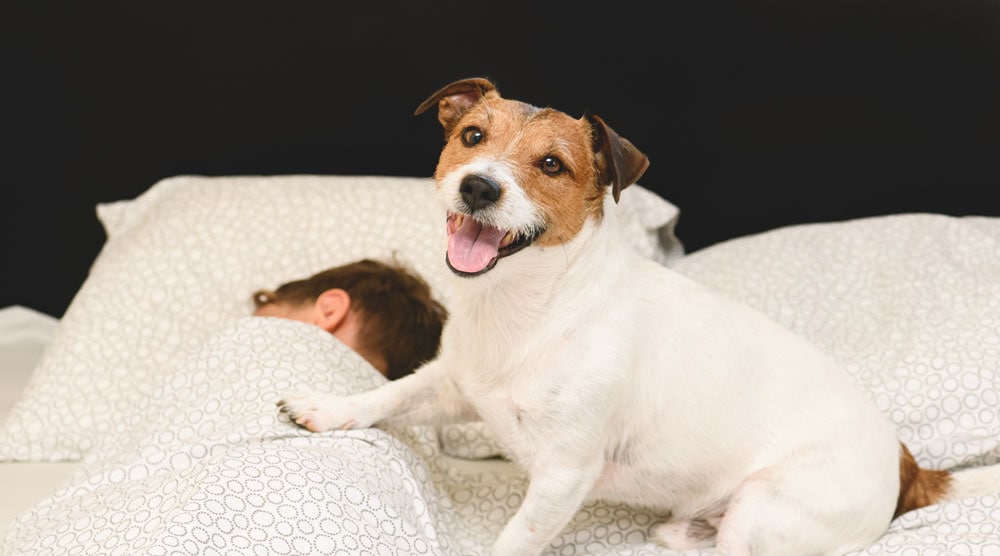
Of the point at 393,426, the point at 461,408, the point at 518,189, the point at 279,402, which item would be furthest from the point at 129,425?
the point at 518,189

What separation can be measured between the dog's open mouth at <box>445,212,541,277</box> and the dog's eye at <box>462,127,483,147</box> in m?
0.16

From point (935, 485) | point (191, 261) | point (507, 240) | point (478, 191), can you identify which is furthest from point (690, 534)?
point (191, 261)

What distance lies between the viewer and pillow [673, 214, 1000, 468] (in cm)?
253

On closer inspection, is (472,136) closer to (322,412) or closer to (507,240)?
(507,240)

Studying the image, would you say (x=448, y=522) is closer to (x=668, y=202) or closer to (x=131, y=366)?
(x=131, y=366)

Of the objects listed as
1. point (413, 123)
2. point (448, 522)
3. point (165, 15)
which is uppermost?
point (165, 15)

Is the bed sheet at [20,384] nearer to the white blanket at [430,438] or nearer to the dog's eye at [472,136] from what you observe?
the white blanket at [430,438]

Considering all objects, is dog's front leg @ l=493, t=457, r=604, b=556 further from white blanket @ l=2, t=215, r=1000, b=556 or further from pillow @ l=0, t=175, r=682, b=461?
pillow @ l=0, t=175, r=682, b=461

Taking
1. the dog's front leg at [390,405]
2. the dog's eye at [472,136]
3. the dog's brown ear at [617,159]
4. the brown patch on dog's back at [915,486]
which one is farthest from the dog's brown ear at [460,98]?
the brown patch on dog's back at [915,486]

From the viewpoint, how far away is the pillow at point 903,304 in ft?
8.30

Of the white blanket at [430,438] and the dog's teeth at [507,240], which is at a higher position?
the dog's teeth at [507,240]

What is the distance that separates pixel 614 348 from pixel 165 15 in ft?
8.22

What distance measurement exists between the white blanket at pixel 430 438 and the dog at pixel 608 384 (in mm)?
133

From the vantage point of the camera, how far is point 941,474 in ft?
7.51
